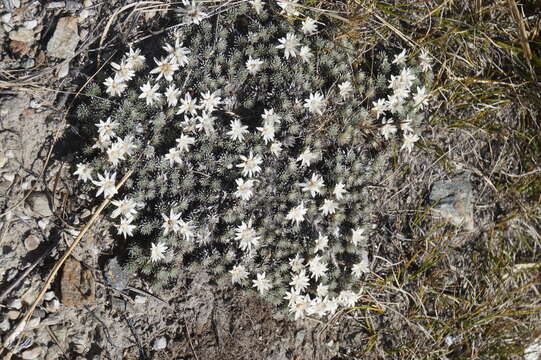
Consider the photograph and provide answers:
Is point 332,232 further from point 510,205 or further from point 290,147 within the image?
point 510,205

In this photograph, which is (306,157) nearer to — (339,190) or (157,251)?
(339,190)

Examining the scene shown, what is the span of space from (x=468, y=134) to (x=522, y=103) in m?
0.75


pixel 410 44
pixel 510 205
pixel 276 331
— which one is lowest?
pixel 276 331

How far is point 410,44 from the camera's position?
5023 millimetres

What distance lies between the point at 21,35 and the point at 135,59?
1.17 m

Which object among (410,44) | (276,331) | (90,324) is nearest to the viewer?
(90,324)

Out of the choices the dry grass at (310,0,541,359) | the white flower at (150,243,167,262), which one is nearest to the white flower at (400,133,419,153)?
the dry grass at (310,0,541,359)

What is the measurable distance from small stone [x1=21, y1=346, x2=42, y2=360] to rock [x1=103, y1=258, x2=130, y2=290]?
33.0 inches

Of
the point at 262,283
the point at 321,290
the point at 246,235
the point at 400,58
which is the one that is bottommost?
the point at 321,290

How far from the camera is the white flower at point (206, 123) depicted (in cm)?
440

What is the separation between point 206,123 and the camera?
4430mm

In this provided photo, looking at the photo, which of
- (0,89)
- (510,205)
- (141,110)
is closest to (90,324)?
(141,110)

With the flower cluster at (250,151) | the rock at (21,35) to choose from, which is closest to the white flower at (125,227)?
the flower cluster at (250,151)

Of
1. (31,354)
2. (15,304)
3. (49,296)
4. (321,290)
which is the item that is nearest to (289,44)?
(321,290)
